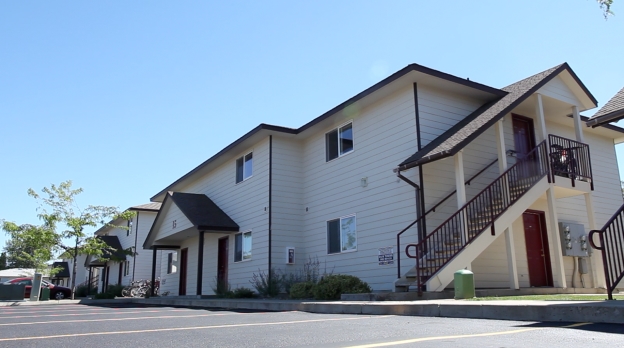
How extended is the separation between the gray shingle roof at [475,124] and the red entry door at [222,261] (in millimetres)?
10314

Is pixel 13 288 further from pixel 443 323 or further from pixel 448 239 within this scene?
pixel 443 323

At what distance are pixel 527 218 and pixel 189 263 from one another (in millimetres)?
15159

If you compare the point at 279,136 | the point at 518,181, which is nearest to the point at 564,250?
the point at 518,181

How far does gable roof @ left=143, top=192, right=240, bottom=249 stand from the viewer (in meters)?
19.7

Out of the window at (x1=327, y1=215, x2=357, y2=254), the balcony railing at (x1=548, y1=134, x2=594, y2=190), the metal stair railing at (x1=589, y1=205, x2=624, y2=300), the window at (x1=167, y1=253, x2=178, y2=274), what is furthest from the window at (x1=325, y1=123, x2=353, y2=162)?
the window at (x1=167, y1=253, x2=178, y2=274)

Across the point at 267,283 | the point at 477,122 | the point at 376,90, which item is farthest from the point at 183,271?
the point at 477,122

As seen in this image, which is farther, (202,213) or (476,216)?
(202,213)

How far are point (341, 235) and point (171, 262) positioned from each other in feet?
44.9

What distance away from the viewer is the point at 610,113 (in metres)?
9.59

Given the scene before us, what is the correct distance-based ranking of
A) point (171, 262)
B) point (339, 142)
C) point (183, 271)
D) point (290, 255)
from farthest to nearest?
point (171, 262)
point (183, 271)
point (290, 255)
point (339, 142)

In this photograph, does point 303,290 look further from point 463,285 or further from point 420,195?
point 463,285

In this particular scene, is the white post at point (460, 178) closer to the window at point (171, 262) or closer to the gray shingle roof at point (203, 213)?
the gray shingle roof at point (203, 213)

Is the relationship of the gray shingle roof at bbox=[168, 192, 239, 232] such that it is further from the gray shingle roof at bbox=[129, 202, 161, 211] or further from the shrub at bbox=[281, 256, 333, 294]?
the gray shingle roof at bbox=[129, 202, 161, 211]

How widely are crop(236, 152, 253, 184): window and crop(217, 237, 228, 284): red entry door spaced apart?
266 cm
